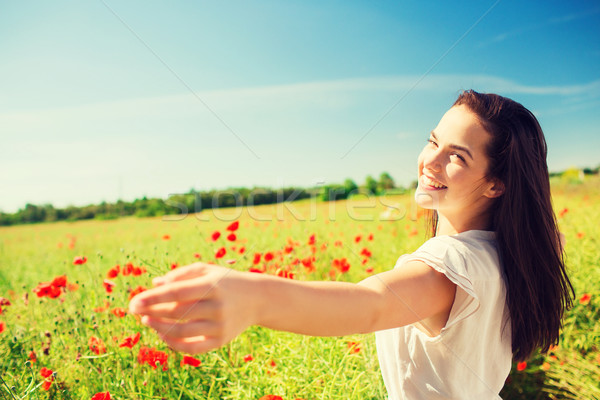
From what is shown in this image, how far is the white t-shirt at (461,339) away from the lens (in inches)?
36.4

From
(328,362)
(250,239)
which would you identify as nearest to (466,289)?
(328,362)

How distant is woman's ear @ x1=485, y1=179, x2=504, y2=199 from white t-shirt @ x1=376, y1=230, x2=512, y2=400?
13cm

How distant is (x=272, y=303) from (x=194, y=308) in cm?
14

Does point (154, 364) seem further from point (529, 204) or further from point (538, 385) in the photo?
point (538, 385)

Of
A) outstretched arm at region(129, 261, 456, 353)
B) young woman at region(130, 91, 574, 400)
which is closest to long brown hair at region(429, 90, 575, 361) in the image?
young woman at region(130, 91, 574, 400)

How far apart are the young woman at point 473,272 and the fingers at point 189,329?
0.96ft

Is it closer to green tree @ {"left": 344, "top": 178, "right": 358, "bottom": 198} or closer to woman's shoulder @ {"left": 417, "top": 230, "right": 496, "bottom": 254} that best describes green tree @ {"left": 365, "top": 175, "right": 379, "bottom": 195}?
green tree @ {"left": 344, "top": 178, "right": 358, "bottom": 198}

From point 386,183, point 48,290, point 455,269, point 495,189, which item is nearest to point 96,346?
point 48,290

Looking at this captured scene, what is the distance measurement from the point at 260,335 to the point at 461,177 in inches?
78.1

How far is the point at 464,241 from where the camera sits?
3.47 feet

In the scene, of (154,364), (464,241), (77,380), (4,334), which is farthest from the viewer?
(4,334)

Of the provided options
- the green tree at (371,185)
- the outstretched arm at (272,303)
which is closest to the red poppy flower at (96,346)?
the outstretched arm at (272,303)

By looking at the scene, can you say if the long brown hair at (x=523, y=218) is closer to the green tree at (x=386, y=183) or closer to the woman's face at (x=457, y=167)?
the woman's face at (x=457, y=167)

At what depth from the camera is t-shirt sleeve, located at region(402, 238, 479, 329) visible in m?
0.89
